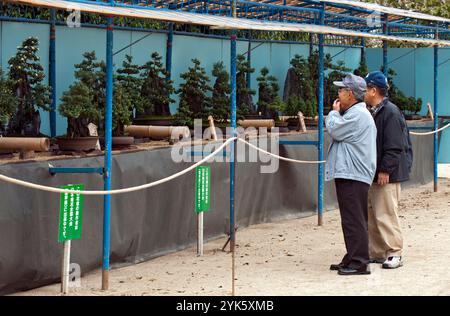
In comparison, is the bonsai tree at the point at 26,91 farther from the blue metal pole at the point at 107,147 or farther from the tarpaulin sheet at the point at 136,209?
the blue metal pole at the point at 107,147

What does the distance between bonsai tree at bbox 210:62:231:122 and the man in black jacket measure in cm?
316

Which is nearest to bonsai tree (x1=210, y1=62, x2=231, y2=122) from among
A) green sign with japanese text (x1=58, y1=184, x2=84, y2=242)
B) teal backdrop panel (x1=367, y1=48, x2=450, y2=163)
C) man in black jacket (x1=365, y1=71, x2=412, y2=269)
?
man in black jacket (x1=365, y1=71, x2=412, y2=269)

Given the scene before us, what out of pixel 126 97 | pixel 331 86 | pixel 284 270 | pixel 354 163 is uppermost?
pixel 331 86

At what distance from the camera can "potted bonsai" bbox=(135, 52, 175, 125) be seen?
1055cm

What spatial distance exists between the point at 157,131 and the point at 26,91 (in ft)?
5.78

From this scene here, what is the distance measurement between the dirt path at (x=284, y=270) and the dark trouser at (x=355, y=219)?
176 mm

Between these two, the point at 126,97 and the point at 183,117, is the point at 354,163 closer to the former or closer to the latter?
the point at 126,97

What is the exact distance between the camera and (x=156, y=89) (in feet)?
35.5

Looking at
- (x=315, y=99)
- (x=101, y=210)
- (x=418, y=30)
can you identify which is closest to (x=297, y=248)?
(x=101, y=210)

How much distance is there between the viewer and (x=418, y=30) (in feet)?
53.0

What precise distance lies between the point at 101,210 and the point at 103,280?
0.78 metres

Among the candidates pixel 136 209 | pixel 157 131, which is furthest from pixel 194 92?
pixel 136 209

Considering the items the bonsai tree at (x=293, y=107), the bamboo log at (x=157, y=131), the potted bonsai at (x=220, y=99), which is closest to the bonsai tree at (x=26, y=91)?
the bamboo log at (x=157, y=131)

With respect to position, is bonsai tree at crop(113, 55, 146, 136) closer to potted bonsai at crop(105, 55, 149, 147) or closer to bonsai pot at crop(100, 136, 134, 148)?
potted bonsai at crop(105, 55, 149, 147)
